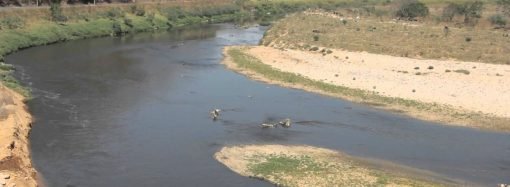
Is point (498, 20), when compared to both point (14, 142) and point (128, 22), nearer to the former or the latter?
point (128, 22)

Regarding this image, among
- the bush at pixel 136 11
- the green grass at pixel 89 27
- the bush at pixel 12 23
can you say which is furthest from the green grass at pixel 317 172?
the bush at pixel 136 11

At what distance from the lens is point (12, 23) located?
71.9 metres

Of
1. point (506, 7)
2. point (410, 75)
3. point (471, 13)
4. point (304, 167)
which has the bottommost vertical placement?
point (304, 167)

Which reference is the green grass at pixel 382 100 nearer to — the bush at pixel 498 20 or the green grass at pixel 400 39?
the green grass at pixel 400 39

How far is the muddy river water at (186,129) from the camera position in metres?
28.8

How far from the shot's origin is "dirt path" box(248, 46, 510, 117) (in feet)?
145

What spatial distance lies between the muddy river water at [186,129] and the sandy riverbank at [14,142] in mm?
722

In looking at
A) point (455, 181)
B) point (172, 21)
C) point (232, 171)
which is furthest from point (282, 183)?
point (172, 21)

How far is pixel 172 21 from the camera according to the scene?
100m

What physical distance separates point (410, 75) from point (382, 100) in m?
9.60

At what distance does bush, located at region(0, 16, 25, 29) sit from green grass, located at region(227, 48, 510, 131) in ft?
95.8

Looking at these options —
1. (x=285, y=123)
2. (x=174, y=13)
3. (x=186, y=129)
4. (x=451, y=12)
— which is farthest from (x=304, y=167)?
(x=174, y=13)

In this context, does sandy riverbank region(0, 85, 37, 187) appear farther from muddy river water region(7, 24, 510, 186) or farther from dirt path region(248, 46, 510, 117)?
dirt path region(248, 46, 510, 117)

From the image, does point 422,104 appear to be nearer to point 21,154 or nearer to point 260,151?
point 260,151
